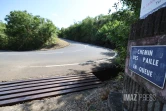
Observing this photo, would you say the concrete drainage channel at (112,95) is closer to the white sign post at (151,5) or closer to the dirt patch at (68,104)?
the dirt patch at (68,104)

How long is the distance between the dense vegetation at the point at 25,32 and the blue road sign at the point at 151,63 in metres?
16.6

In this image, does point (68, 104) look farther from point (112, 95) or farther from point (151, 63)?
point (151, 63)

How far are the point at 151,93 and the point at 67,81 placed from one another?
3.72 metres

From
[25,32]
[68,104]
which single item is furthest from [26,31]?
[68,104]

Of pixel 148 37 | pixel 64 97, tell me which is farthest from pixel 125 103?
pixel 64 97

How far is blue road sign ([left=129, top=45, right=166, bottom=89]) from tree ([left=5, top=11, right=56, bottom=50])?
54.4 feet

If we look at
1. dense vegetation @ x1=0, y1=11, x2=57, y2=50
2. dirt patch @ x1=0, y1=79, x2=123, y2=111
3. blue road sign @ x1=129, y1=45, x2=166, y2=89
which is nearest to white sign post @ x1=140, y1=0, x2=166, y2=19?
blue road sign @ x1=129, y1=45, x2=166, y2=89

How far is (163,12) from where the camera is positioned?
1493mm

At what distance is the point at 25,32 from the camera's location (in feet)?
57.3

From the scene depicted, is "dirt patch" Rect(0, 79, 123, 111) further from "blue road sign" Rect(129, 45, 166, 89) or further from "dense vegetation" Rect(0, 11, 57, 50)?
"dense vegetation" Rect(0, 11, 57, 50)

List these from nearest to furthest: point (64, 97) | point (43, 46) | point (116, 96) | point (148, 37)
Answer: point (148, 37) → point (116, 96) → point (64, 97) → point (43, 46)

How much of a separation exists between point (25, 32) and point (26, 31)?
182mm

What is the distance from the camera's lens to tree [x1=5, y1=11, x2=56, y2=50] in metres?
17.2

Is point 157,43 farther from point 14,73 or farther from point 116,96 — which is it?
point 14,73
